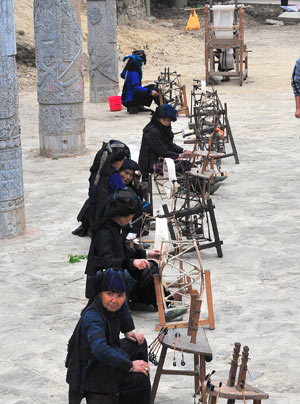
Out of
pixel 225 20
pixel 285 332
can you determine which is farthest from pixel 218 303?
pixel 225 20

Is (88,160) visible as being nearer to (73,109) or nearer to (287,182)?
(73,109)

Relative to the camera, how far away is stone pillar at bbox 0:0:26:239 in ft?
28.5

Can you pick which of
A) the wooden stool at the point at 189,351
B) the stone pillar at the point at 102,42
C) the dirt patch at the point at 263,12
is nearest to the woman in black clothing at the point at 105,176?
the wooden stool at the point at 189,351

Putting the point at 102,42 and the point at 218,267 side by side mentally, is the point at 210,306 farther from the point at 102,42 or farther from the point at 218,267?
the point at 102,42

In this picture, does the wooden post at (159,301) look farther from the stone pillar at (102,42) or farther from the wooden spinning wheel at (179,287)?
the stone pillar at (102,42)

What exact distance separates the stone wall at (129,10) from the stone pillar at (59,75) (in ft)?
51.1

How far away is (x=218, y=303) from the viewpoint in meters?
7.13

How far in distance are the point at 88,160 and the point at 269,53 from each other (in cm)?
1302

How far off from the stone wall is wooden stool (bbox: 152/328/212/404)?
23592mm

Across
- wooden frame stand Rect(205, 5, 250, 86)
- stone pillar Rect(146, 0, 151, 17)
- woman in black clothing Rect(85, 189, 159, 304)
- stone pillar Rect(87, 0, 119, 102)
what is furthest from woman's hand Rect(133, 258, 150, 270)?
stone pillar Rect(146, 0, 151, 17)

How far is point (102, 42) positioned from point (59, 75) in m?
5.19

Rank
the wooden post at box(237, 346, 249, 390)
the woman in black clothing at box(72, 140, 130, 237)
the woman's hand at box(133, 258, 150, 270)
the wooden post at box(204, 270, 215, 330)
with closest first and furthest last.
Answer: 1. the wooden post at box(237, 346, 249, 390)
2. the woman's hand at box(133, 258, 150, 270)
3. the wooden post at box(204, 270, 215, 330)
4. the woman in black clothing at box(72, 140, 130, 237)

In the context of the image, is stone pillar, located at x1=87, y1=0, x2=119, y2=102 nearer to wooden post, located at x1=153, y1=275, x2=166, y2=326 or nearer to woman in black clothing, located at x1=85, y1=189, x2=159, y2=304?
woman in black clothing, located at x1=85, y1=189, x2=159, y2=304

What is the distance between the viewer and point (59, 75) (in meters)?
12.7
